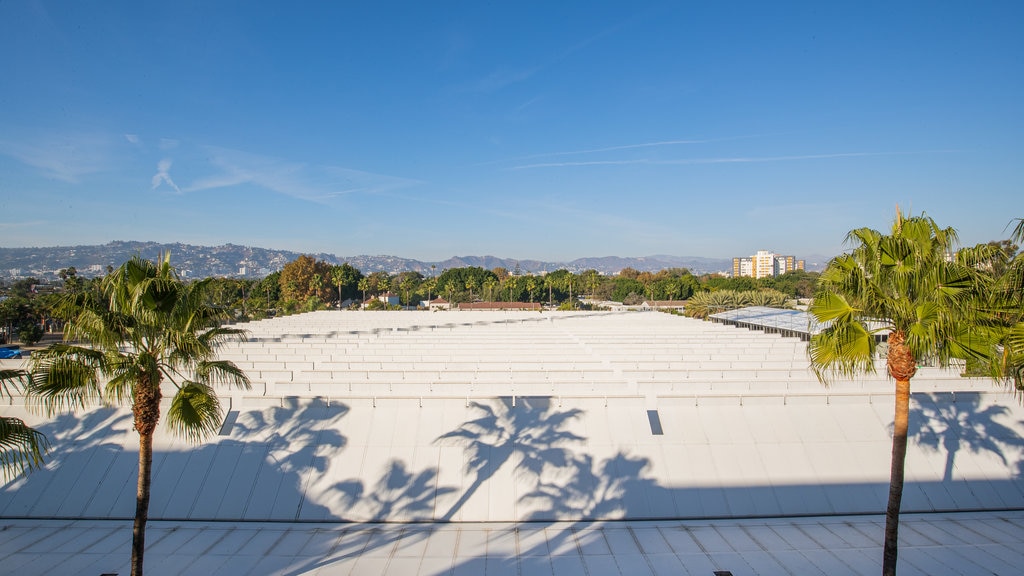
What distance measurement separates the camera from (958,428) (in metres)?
11.4

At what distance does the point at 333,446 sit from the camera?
10.7m

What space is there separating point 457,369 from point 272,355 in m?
8.36

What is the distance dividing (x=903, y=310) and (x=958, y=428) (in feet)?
25.5

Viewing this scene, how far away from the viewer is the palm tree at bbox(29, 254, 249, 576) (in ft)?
20.5

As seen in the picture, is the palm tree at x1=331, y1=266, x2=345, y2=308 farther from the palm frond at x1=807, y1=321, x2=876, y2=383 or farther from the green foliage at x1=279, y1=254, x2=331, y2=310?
the palm frond at x1=807, y1=321, x2=876, y2=383

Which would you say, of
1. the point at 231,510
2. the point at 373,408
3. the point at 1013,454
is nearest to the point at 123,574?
the point at 231,510

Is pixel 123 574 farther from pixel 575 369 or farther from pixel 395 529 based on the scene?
pixel 575 369

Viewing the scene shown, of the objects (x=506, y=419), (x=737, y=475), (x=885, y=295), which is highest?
(x=885, y=295)

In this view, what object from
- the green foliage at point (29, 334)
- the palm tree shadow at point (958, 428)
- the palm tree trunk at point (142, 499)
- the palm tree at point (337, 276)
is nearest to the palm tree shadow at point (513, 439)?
the palm tree trunk at point (142, 499)

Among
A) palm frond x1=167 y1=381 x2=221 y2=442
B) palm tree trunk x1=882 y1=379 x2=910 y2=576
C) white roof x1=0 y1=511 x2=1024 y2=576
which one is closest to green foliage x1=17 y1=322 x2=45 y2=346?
white roof x1=0 y1=511 x2=1024 y2=576

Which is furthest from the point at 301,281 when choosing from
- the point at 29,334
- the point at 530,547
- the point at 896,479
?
the point at 896,479

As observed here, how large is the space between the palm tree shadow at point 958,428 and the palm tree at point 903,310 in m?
5.98

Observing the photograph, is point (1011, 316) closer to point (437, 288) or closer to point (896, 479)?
point (896, 479)

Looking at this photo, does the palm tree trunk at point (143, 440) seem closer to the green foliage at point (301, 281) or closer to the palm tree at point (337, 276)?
the palm tree at point (337, 276)
